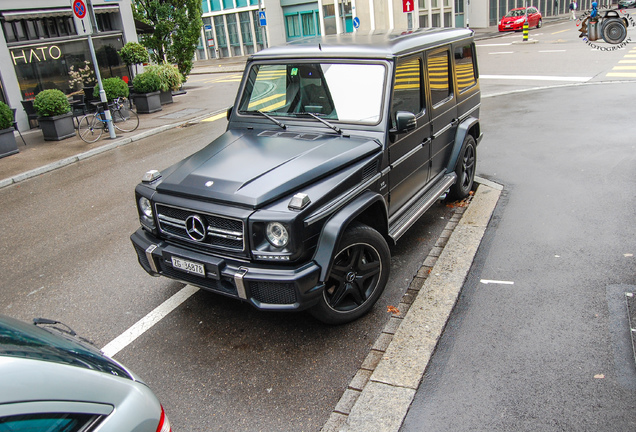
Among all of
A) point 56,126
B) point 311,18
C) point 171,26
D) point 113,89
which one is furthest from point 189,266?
point 311,18

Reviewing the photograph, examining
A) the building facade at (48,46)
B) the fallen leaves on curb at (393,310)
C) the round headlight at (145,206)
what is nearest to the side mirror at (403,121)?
the fallen leaves on curb at (393,310)

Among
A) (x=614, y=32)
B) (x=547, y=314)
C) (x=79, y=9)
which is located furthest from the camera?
(x=614, y=32)

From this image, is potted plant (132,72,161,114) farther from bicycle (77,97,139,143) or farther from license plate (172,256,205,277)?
license plate (172,256,205,277)

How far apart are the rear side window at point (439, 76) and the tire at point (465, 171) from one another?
79cm

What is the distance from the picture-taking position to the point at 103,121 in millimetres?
13156

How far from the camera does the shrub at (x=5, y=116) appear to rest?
459 inches

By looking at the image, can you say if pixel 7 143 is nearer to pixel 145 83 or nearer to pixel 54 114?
pixel 54 114

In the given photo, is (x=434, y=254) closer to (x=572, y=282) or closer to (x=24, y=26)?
(x=572, y=282)

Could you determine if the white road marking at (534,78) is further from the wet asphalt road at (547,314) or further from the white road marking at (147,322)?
the white road marking at (147,322)

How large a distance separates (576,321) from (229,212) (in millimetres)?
2996

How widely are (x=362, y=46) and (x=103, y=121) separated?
9.89m

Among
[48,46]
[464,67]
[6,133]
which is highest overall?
[48,46]

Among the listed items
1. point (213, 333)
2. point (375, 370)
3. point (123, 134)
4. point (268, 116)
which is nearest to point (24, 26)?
point (123, 134)

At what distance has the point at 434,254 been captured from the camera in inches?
226
